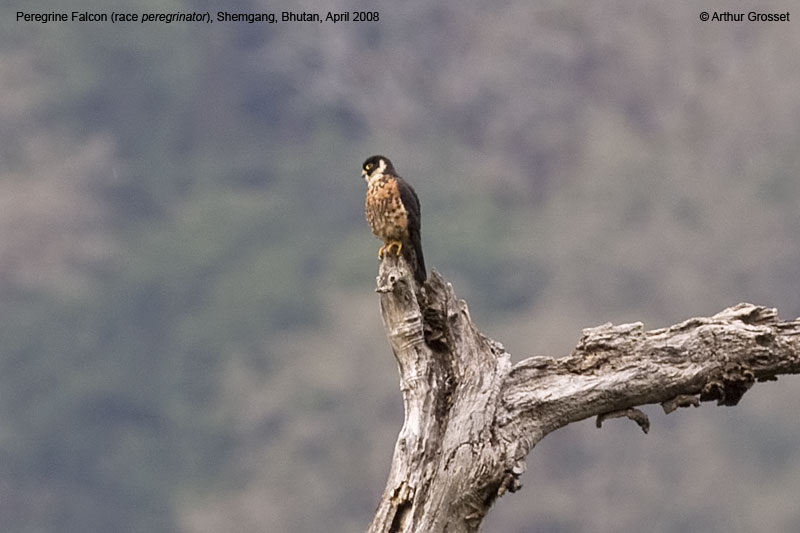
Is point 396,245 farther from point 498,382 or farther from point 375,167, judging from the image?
point 498,382

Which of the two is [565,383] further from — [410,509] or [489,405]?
[410,509]

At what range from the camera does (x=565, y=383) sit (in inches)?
287

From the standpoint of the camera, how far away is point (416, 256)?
7.36 metres

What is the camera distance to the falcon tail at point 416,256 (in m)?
7.34

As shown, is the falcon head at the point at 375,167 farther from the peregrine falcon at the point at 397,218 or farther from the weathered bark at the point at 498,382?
the weathered bark at the point at 498,382

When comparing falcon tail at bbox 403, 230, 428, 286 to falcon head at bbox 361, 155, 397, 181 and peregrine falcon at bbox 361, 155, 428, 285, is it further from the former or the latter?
falcon head at bbox 361, 155, 397, 181

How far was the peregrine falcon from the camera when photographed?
7.31 m

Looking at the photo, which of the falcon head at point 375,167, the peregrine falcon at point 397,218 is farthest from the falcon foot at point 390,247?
the falcon head at point 375,167

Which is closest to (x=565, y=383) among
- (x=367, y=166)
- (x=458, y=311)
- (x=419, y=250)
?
(x=458, y=311)

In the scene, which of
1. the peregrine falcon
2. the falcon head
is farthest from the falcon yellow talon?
the falcon head

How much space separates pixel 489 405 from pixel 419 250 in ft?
4.36

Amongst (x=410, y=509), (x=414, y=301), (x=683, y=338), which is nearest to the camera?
(x=410, y=509)

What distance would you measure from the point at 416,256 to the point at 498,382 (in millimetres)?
1161

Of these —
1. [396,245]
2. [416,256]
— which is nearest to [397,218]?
[396,245]
